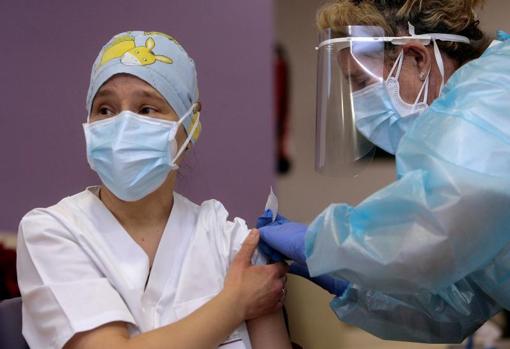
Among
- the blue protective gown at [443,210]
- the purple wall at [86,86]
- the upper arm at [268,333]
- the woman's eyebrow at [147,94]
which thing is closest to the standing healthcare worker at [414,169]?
the blue protective gown at [443,210]

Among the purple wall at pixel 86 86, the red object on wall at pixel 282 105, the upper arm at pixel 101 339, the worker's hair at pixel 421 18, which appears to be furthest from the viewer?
the red object on wall at pixel 282 105

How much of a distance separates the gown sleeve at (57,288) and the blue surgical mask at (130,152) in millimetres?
155

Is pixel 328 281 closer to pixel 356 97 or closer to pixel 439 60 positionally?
pixel 356 97

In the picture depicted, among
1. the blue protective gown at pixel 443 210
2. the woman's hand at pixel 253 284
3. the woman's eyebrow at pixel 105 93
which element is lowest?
the woman's hand at pixel 253 284

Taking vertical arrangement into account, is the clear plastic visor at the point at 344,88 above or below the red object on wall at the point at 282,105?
above

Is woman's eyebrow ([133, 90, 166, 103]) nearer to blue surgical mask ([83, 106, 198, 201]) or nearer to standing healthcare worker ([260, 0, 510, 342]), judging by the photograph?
blue surgical mask ([83, 106, 198, 201])

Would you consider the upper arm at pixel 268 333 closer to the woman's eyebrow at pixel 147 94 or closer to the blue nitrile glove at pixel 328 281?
the blue nitrile glove at pixel 328 281

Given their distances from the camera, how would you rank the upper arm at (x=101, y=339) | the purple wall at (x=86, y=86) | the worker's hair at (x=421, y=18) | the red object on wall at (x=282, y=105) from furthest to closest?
the red object on wall at (x=282, y=105)
the purple wall at (x=86, y=86)
the worker's hair at (x=421, y=18)
the upper arm at (x=101, y=339)

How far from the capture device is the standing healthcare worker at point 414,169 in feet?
3.38

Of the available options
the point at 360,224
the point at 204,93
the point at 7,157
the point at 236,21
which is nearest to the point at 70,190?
the point at 7,157

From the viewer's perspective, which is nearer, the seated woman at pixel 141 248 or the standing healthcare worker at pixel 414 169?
the standing healthcare worker at pixel 414 169

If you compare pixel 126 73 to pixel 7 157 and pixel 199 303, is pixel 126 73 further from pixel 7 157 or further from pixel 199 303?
pixel 7 157

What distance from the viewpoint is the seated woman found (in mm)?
1247

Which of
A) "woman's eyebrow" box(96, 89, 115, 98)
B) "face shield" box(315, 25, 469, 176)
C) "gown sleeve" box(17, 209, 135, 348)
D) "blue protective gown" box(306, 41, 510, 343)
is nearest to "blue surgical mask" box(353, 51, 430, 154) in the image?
"face shield" box(315, 25, 469, 176)
